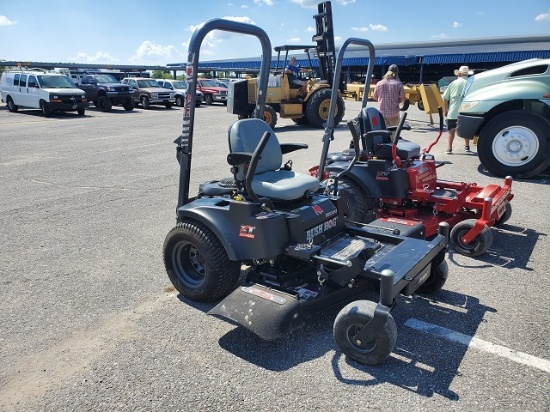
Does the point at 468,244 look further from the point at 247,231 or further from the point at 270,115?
the point at 270,115

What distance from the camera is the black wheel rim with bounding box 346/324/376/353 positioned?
2.82 metres

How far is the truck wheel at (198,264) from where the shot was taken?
3.43 m

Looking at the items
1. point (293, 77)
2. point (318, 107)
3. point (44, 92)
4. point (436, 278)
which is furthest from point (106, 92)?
point (436, 278)

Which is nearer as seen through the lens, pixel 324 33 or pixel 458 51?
pixel 324 33

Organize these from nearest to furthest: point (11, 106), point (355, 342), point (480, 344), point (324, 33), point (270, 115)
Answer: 1. point (355, 342)
2. point (480, 344)
3. point (324, 33)
4. point (270, 115)
5. point (11, 106)

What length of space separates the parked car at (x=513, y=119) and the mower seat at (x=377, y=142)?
111 inches

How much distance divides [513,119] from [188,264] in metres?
6.25

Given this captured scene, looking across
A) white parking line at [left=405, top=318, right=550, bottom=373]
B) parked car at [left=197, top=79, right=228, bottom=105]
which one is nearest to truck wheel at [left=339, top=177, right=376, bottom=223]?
white parking line at [left=405, top=318, right=550, bottom=373]

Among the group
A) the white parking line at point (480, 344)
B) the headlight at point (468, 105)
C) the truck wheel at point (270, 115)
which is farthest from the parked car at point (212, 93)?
the white parking line at point (480, 344)

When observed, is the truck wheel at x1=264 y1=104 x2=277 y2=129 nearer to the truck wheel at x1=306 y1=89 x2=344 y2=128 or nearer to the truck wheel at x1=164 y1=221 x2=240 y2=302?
the truck wheel at x1=306 y1=89 x2=344 y2=128

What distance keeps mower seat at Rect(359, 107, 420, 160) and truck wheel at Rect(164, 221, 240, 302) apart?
2599 millimetres

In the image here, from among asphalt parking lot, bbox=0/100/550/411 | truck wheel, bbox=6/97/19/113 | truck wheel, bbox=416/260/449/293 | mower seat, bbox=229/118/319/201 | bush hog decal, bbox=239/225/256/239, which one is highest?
mower seat, bbox=229/118/319/201

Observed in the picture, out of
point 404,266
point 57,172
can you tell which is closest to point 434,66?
point 57,172

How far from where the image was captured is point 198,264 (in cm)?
379
